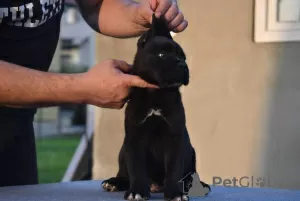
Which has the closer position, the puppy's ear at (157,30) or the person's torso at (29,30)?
the puppy's ear at (157,30)

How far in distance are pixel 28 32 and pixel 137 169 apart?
55cm

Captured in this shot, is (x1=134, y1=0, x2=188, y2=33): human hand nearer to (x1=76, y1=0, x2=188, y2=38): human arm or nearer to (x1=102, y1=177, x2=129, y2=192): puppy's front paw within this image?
(x1=76, y1=0, x2=188, y2=38): human arm

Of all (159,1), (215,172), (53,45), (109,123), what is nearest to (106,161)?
(109,123)

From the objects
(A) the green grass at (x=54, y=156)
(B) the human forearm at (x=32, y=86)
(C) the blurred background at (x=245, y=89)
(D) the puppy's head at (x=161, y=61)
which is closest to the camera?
(D) the puppy's head at (x=161, y=61)

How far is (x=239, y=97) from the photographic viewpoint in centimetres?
287

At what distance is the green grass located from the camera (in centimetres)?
665

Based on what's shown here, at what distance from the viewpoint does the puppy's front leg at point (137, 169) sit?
1.28m

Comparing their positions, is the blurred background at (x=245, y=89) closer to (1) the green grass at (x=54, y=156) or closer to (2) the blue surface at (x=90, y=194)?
(2) the blue surface at (x=90, y=194)

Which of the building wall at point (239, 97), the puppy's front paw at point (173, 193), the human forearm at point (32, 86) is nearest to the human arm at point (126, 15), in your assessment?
the human forearm at point (32, 86)

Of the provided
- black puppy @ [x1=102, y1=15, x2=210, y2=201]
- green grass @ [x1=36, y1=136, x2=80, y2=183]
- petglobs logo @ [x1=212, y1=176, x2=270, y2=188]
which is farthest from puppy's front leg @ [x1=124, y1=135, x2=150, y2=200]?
green grass @ [x1=36, y1=136, x2=80, y2=183]

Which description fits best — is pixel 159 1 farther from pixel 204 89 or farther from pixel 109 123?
pixel 109 123

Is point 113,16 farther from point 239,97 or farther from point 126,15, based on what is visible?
point 239,97

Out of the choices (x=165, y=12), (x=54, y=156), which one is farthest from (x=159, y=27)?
(x=54, y=156)

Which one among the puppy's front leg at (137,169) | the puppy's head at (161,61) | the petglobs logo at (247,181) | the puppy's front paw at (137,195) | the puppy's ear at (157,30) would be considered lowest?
the petglobs logo at (247,181)
